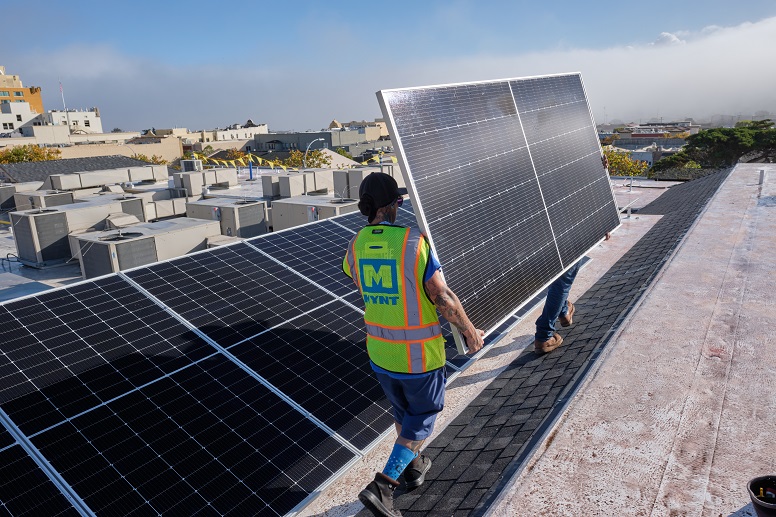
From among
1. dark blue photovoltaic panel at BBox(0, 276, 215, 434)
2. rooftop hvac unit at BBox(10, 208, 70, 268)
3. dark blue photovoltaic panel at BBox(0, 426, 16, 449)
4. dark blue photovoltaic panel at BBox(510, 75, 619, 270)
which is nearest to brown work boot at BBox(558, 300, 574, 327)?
dark blue photovoltaic panel at BBox(510, 75, 619, 270)

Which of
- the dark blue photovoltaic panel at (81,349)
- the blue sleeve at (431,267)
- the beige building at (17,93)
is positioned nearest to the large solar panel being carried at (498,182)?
the blue sleeve at (431,267)

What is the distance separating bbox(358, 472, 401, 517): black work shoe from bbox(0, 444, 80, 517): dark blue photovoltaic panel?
223cm

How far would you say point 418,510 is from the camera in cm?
418

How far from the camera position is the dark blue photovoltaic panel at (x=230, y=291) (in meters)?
6.45

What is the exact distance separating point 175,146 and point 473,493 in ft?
302

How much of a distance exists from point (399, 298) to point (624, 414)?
2301mm

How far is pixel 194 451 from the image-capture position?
4.67 meters

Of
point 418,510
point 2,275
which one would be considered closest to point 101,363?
point 418,510

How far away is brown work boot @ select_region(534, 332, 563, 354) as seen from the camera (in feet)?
22.4

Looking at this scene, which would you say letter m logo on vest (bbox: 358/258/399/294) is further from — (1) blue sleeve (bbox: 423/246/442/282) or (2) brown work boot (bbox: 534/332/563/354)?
(2) brown work boot (bbox: 534/332/563/354)

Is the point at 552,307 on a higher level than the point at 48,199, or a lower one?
lower

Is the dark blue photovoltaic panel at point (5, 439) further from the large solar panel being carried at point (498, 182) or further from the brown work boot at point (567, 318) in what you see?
the brown work boot at point (567, 318)

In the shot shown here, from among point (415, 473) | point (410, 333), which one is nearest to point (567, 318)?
point (415, 473)

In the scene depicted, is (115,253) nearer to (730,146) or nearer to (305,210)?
(305,210)
